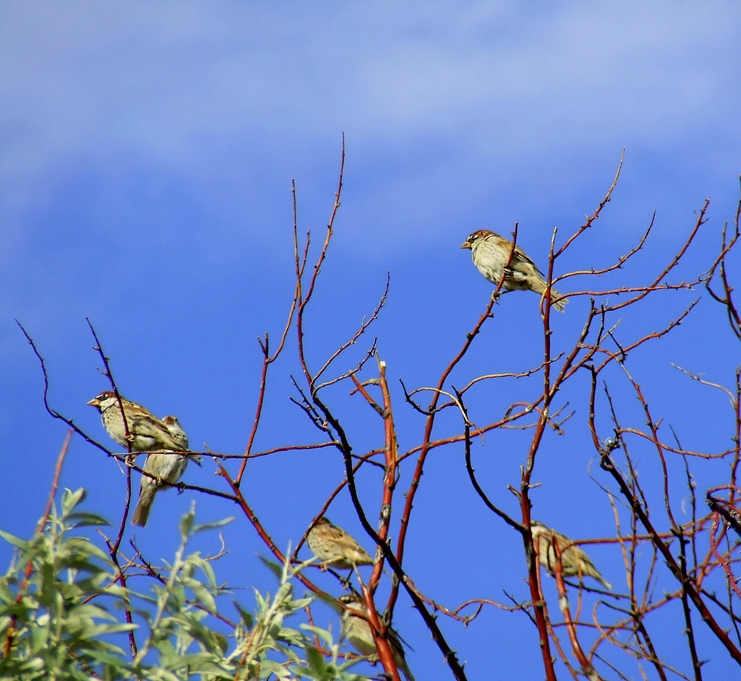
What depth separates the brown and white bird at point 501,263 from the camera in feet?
33.2

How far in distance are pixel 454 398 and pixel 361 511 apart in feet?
3.17

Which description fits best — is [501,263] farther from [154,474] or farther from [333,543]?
[154,474]

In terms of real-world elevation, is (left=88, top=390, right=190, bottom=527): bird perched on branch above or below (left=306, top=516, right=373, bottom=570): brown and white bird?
above

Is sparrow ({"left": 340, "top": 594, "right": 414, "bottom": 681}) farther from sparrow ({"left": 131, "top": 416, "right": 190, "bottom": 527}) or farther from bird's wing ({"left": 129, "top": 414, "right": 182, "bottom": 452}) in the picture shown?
bird's wing ({"left": 129, "top": 414, "right": 182, "bottom": 452})

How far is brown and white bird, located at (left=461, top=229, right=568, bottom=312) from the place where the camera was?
10.1m

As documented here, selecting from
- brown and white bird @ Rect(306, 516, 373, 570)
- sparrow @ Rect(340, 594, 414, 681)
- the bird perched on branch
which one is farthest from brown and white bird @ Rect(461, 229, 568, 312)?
sparrow @ Rect(340, 594, 414, 681)

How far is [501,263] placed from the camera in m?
10.5

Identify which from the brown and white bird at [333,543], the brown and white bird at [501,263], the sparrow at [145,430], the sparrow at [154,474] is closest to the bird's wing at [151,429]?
the sparrow at [145,430]

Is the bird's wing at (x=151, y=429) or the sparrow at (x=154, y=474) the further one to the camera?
the bird's wing at (x=151, y=429)

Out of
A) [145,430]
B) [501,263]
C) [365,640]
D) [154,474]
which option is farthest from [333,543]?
[501,263]

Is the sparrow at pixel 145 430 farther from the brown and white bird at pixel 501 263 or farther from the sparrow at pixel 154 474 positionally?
the brown and white bird at pixel 501 263

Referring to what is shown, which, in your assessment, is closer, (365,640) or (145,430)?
(365,640)

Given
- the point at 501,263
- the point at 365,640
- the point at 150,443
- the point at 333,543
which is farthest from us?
the point at 501,263

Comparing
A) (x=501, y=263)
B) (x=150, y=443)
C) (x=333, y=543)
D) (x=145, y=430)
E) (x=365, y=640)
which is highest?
(x=501, y=263)
